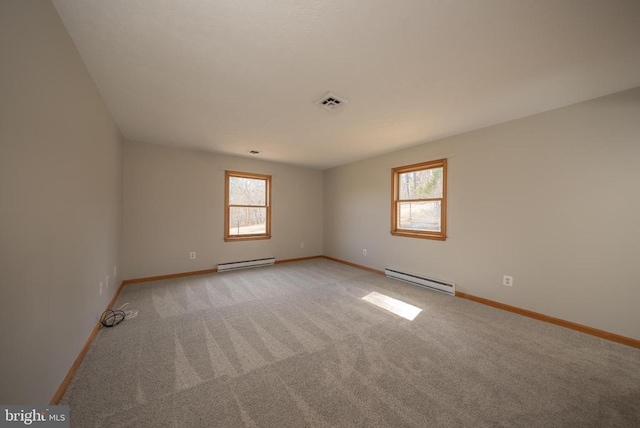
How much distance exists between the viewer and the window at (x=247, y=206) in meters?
4.77

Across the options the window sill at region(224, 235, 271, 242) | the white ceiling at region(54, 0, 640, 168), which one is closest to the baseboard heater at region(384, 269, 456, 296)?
the white ceiling at region(54, 0, 640, 168)

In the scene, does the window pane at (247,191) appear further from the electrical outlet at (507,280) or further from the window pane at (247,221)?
the electrical outlet at (507,280)

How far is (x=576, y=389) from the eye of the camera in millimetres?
1605

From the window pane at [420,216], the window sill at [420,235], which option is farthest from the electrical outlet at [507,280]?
the window pane at [420,216]

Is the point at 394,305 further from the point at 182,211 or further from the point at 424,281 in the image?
the point at 182,211

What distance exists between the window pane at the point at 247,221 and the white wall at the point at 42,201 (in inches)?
110

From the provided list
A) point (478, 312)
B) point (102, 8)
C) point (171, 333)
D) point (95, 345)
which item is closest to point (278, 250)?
point (171, 333)

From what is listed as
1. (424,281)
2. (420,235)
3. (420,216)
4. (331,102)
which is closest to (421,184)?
(420,216)

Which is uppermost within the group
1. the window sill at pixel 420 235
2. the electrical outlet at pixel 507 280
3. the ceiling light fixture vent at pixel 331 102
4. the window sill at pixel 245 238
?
the ceiling light fixture vent at pixel 331 102

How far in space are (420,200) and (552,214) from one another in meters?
1.66

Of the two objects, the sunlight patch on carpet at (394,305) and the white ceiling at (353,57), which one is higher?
the white ceiling at (353,57)

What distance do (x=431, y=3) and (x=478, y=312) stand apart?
3.22 m

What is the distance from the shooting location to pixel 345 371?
177cm

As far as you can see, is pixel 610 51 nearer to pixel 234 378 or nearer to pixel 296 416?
pixel 296 416
